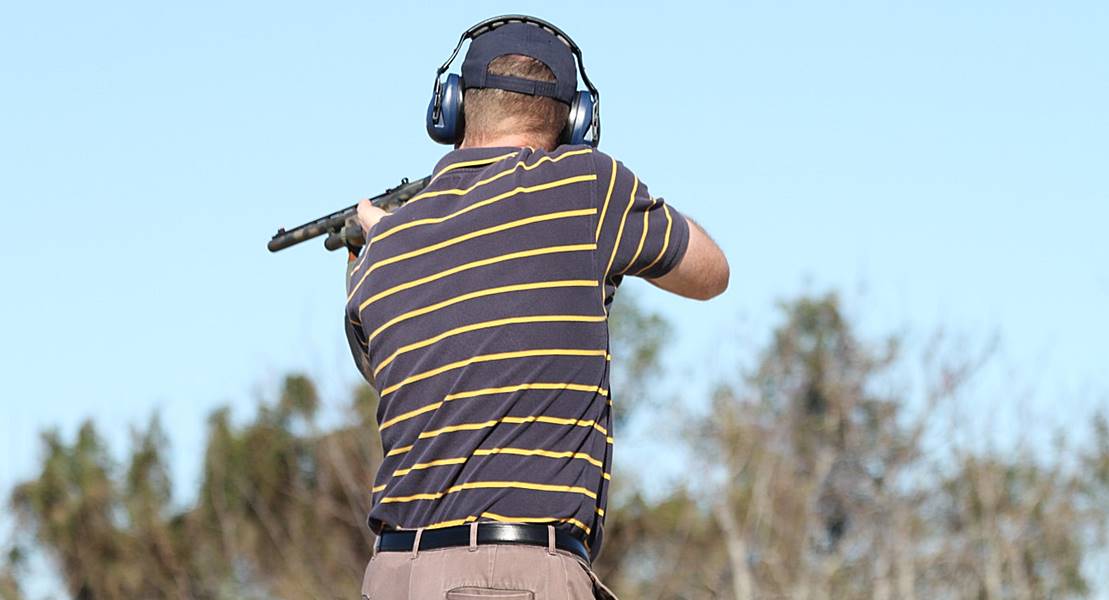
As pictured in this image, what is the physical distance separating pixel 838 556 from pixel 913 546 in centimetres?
131

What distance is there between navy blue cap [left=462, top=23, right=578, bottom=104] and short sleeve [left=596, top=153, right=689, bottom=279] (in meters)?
0.25

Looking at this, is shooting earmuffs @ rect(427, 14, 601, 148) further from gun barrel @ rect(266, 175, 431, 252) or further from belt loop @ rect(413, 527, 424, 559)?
belt loop @ rect(413, 527, 424, 559)

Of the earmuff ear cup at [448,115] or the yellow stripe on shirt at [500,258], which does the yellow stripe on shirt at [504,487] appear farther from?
the earmuff ear cup at [448,115]

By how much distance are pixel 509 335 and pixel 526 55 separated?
2.22 ft

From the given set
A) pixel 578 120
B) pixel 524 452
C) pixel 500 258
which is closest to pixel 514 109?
pixel 578 120

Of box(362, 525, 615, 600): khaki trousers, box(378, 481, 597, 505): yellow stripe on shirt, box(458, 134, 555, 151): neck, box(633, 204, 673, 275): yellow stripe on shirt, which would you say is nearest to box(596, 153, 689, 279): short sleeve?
box(633, 204, 673, 275): yellow stripe on shirt

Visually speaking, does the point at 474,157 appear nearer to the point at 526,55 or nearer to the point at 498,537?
the point at 526,55

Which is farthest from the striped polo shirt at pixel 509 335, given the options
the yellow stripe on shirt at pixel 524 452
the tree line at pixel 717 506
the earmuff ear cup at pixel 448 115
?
the tree line at pixel 717 506

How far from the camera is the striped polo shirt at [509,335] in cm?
334

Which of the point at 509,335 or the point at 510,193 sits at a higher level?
the point at 510,193

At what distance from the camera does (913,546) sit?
87.3 ft

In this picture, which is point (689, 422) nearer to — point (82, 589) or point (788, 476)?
point (788, 476)

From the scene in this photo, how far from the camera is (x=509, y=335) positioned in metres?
3.37

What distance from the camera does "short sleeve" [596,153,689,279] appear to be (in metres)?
3.46
